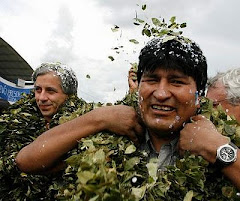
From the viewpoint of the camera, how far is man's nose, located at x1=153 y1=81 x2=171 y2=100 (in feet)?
8.65

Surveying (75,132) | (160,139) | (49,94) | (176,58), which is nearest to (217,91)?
(160,139)

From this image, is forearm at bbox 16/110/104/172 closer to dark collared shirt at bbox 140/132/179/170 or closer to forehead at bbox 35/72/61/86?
dark collared shirt at bbox 140/132/179/170

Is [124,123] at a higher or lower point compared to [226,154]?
higher

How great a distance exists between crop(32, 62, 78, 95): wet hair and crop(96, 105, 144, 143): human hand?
2.52m

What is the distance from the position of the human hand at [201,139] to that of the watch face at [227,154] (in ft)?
0.14

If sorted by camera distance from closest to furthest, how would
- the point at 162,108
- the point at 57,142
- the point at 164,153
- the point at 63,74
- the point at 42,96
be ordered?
the point at 162,108, the point at 164,153, the point at 57,142, the point at 42,96, the point at 63,74

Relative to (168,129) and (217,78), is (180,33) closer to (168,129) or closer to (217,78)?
(168,129)

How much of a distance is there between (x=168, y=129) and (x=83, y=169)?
0.67 metres

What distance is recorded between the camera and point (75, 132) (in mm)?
2975

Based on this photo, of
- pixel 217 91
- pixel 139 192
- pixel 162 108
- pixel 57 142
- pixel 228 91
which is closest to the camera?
pixel 139 192

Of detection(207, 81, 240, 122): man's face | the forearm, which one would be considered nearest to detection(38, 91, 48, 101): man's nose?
detection(207, 81, 240, 122): man's face

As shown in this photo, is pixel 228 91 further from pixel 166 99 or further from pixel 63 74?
pixel 63 74

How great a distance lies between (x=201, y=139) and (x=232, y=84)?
1.71 meters

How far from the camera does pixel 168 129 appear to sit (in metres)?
2.72
